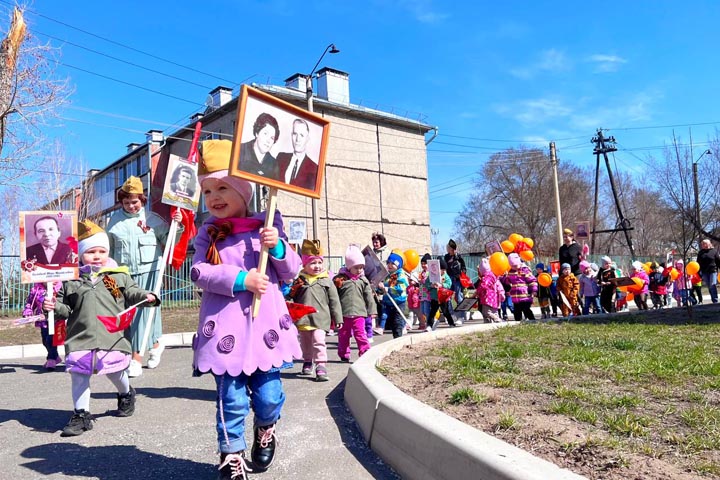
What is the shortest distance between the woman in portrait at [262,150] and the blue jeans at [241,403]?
116 cm

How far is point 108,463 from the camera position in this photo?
344cm

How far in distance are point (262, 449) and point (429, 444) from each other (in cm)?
98

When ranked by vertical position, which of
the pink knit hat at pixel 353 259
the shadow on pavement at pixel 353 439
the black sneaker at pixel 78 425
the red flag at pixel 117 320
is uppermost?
the pink knit hat at pixel 353 259

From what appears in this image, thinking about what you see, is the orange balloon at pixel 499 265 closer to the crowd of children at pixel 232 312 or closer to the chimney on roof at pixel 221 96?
the crowd of children at pixel 232 312

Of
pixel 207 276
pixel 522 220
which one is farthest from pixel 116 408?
pixel 522 220

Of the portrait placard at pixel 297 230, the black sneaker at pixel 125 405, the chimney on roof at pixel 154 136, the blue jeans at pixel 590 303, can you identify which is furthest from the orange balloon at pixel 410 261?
the chimney on roof at pixel 154 136

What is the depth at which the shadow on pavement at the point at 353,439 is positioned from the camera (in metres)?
3.19

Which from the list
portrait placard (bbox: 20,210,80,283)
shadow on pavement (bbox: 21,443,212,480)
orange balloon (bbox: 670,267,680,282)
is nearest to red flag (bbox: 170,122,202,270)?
portrait placard (bbox: 20,210,80,283)

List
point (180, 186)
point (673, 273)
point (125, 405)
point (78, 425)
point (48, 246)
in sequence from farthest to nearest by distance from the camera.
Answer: point (673, 273)
point (180, 186)
point (48, 246)
point (125, 405)
point (78, 425)

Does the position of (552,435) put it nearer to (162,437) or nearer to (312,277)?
(162,437)

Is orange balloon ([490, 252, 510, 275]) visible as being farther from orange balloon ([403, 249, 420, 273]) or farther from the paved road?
the paved road

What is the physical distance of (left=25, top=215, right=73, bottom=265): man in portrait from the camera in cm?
619

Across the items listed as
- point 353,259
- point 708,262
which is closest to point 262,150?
point 353,259

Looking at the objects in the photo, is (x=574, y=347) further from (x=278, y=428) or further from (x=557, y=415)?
(x=278, y=428)
